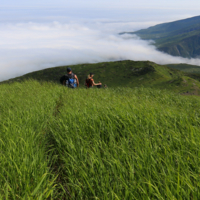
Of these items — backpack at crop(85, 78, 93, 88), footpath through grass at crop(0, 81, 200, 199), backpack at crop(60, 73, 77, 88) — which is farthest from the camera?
backpack at crop(85, 78, 93, 88)

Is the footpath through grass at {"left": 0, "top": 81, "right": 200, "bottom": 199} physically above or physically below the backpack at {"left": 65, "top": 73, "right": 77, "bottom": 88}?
below

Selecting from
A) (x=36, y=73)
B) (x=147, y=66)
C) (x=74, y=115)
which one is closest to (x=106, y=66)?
(x=147, y=66)

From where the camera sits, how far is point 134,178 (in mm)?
2355

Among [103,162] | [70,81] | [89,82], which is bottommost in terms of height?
[103,162]

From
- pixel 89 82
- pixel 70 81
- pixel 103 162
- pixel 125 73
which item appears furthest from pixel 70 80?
pixel 125 73

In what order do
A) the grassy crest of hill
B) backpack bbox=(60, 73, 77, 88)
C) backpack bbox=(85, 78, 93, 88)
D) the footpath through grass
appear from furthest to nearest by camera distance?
the grassy crest of hill, backpack bbox=(85, 78, 93, 88), backpack bbox=(60, 73, 77, 88), the footpath through grass

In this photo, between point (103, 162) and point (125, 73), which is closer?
point (103, 162)

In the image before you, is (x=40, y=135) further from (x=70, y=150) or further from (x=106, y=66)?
(x=106, y=66)

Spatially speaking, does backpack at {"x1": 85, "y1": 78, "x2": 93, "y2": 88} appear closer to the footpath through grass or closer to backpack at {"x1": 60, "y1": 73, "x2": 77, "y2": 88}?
backpack at {"x1": 60, "y1": 73, "x2": 77, "y2": 88}

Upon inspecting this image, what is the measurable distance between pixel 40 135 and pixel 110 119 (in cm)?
151

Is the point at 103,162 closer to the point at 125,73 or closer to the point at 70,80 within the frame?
the point at 70,80

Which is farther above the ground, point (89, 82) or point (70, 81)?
point (70, 81)

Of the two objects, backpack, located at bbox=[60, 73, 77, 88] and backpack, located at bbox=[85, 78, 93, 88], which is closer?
backpack, located at bbox=[60, 73, 77, 88]

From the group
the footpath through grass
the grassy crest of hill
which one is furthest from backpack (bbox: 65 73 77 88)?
the grassy crest of hill
